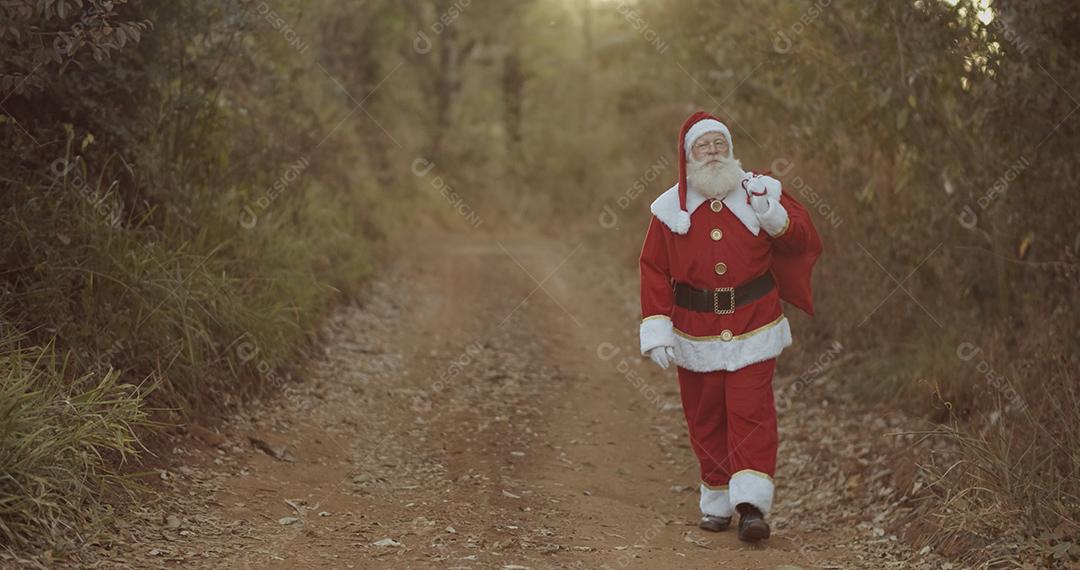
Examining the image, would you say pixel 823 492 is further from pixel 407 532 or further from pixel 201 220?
pixel 201 220

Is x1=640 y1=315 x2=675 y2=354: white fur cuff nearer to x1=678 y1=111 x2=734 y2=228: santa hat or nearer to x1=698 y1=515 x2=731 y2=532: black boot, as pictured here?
x1=678 y1=111 x2=734 y2=228: santa hat

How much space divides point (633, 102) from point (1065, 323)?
45.8 ft

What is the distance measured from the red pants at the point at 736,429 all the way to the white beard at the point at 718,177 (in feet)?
3.06

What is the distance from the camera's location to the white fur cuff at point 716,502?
6055 mm

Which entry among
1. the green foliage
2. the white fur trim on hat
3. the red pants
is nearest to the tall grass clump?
the green foliage

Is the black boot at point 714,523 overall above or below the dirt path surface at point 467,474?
above

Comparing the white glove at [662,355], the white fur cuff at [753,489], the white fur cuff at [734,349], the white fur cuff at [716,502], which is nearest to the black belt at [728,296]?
the white fur cuff at [734,349]

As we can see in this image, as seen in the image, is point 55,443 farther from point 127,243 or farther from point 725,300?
point 725,300

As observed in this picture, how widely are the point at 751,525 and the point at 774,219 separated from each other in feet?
5.14

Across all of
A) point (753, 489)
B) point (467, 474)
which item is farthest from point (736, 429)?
point (467, 474)

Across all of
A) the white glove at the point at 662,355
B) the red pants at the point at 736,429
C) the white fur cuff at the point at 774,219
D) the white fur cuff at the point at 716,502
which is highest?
the white fur cuff at the point at 774,219

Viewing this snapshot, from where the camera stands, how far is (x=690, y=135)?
6.02 m

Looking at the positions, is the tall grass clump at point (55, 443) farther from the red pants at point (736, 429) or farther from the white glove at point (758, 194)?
the white glove at point (758, 194)

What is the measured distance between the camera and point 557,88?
3019 centimetres
